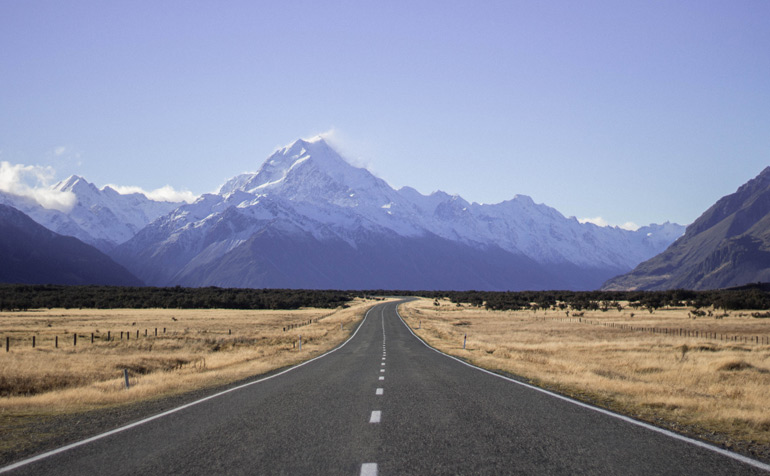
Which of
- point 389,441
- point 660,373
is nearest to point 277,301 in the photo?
point 660,373

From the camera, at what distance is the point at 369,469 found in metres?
7.09

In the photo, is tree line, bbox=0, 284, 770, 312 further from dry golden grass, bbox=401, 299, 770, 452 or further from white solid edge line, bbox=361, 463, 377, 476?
white solid edge line, bbox=361, 463, 377, 476

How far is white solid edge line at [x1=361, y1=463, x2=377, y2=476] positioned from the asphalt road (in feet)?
0.04

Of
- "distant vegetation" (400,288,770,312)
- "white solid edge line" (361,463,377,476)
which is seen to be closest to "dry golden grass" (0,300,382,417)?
"white solid edge line" (361,463,377,476)

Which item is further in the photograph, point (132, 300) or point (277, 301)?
point (277, 301)

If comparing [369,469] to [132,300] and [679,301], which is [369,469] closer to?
[679,301]

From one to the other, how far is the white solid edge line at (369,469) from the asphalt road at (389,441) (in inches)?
0.5

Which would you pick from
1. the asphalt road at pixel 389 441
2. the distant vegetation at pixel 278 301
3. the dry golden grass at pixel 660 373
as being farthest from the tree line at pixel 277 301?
the asphalt road at pixel 389 441

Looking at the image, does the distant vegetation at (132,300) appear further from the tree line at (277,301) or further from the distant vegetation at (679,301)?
the distant vegetation at (679,301)

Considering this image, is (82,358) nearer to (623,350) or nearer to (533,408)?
(533,408)

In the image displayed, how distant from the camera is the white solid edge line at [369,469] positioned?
6.91m

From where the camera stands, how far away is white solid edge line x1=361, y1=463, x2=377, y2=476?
691 centimetres

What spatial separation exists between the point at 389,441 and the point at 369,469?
1670 millimetres

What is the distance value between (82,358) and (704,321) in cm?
6393
